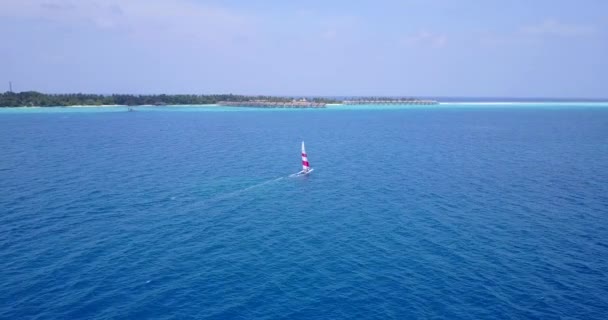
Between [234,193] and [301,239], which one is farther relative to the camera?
[234,193]

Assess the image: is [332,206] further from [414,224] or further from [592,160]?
[592,160]

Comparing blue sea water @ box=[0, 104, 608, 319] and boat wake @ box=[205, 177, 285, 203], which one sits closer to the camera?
blue sea water @ box=[0, 104, 608, 319]

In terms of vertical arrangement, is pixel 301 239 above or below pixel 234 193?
below

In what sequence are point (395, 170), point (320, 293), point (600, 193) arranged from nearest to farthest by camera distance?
1. point (320, 293)
2. point (600, 193)
3. point (395, 170)

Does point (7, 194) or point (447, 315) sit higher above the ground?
point (7, 194)

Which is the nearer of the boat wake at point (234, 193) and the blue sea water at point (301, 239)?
the blue sea water at point (301, 239)

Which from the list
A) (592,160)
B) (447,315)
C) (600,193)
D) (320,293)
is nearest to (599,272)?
(447,315)

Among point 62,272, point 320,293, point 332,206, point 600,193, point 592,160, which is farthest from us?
point 592,160

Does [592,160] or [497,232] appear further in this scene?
[592,160]
